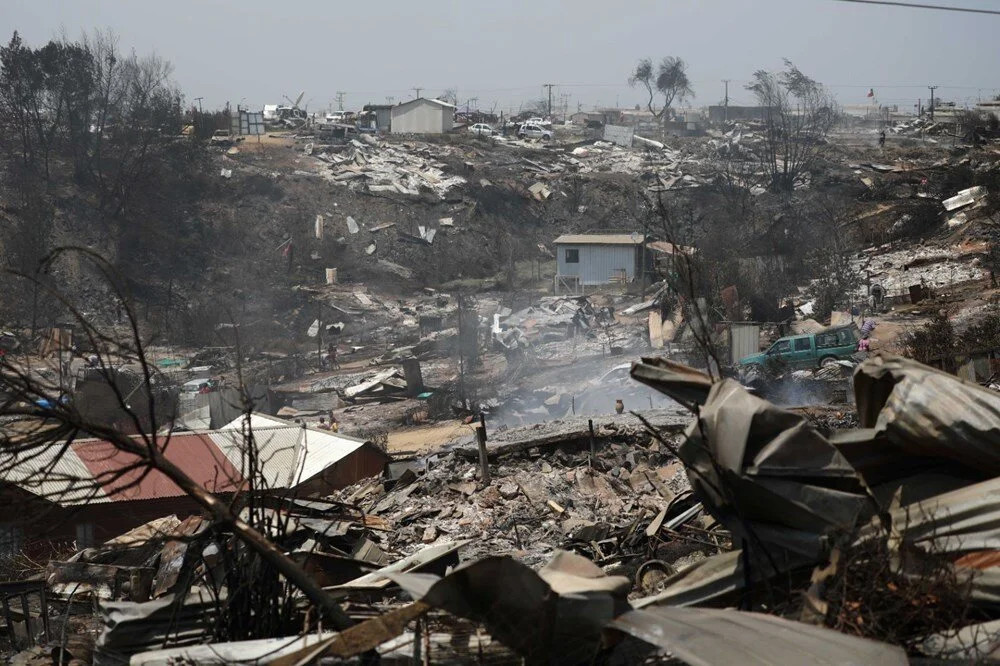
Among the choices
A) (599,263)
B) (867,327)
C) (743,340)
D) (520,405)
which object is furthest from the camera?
(599,263)

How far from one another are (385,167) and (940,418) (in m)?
36.9

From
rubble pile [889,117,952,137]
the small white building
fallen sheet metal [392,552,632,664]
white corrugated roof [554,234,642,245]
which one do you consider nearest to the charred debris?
fallen sheet metal [392,552,632,664]

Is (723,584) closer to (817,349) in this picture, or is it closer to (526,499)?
(526,499)

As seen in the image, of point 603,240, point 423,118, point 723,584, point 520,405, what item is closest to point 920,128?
point 423,118

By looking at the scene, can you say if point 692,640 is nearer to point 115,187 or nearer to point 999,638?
point 999,638

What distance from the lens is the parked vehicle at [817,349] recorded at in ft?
61.8

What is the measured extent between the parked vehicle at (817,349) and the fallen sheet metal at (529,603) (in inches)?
644

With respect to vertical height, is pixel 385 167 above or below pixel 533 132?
below

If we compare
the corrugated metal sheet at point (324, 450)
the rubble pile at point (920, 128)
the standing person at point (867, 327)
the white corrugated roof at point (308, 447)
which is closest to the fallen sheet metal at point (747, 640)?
the corrugated metal sheet at point (324, 450)

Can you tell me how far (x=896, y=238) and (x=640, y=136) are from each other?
22318 mm

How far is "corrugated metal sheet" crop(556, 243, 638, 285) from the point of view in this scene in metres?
30.8

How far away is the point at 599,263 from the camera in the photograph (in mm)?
31094

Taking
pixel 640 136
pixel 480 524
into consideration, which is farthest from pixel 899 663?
pixel 640 136

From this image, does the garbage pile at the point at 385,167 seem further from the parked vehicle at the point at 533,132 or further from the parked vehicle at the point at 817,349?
the parked vehicle at the point at 817,349
